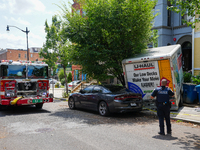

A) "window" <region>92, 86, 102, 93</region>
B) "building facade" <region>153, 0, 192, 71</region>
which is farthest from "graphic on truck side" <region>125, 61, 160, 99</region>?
"building facade" <region>153, 0, 192, 71</region>

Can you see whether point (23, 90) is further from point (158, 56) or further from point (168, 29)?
point (168, 29)

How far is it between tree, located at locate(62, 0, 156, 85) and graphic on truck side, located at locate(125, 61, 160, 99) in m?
1.30

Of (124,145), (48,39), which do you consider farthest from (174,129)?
(48,39)

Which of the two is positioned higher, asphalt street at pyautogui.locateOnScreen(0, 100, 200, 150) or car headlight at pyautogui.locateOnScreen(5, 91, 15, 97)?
car headlight at pyautogui.locateOnScreen(5, 91, 15, 97)

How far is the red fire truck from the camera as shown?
10.3m

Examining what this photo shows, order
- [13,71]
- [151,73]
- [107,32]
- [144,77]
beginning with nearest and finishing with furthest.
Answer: [151,73] < [144,77] < [13,71] < [107,32]

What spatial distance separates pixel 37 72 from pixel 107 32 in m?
4.36

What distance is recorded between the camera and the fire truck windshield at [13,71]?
1037 centimetres

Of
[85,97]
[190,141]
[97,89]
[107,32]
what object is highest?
[107,32]

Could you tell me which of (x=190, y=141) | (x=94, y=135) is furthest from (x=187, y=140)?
(x=94, y=135)

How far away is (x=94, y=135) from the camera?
6363 mm

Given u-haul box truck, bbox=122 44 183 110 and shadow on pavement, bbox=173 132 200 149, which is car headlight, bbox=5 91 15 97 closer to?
u-haul box truck, bbox=122 44 183 110

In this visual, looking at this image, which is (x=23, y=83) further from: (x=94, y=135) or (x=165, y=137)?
(x=165, y=137)

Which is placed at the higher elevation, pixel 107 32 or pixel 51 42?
pixel 51 42
